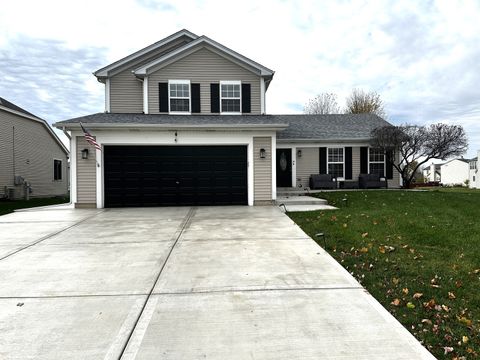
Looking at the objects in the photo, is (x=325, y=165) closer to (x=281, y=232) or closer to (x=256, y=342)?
(x=281, y=232)

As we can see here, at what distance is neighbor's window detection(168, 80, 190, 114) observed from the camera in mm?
13516

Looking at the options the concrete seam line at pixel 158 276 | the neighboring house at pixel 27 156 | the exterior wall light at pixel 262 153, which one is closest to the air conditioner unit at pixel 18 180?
the neighboring house at pixel 27 156

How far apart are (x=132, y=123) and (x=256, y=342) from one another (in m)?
9.98

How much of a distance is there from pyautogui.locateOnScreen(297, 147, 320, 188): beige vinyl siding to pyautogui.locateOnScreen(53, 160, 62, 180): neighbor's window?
18289 mm

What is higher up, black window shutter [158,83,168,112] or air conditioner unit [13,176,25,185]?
black window shutter [158,83,168,112]

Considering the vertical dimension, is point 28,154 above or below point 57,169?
above

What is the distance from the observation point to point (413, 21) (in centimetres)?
1053

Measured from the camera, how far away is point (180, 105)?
13.5 metres

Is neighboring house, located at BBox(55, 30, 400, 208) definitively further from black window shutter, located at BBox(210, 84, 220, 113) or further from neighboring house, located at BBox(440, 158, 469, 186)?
neighboring house, located at BBox(440, 158, 469, 186)

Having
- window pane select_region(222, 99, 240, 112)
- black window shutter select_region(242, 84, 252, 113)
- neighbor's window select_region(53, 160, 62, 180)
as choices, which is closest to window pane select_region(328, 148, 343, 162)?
black window shutter select_region(242, 84, 252, 113)

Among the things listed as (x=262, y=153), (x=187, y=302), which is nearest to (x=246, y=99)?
(x=262, y=153)

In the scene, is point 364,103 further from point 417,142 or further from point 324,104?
point 417,142

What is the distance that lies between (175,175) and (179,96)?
11.5 ft

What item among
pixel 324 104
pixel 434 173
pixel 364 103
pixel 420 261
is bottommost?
pixel 420 261
